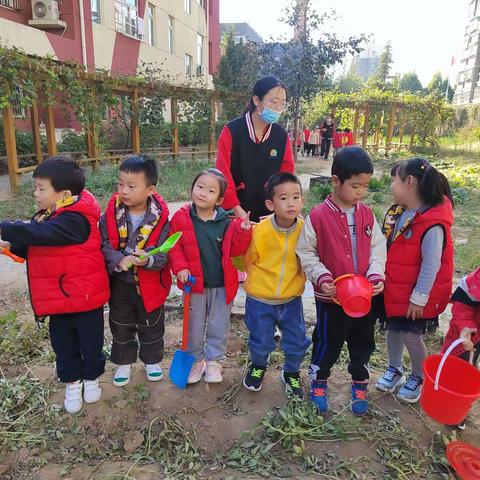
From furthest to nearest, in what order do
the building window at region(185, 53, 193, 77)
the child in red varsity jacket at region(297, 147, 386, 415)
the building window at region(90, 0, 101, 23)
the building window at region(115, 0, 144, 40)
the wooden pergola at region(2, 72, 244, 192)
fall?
1. the building window at region(185, 53, 193, 77)
2. the building window at region(115, 0, 144, 40)
3. the building window at region(90, 0, 101, 23)
4. the wooden pergola at region(2, 72, 244, 192)
5. the child in red varsity jacket at region(297, 147, 386, 415)

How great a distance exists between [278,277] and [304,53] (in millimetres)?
9271

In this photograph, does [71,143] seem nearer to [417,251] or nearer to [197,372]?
[197,372]

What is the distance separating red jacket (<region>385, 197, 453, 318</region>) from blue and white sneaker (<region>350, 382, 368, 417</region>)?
431 mm

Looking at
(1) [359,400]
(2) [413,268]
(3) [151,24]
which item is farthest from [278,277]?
(3) [151,24]

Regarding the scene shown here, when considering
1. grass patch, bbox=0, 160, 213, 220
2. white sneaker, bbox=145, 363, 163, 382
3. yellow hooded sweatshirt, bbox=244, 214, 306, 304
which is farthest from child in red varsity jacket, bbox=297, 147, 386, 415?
grass patch, bbox=0, 160, 213, 220

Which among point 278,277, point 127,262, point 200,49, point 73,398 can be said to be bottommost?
point 73,398

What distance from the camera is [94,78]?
9148 mm

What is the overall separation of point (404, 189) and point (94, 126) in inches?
337

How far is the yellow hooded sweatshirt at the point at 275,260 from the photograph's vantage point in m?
2.32

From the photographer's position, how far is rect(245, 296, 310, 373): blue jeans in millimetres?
2393

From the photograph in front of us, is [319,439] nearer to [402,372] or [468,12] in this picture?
[402,372]

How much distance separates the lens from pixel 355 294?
1.90 meters

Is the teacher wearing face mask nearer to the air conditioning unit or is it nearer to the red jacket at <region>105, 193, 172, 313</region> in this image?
the red jacket at <region>105, 193, 172, 313</region>

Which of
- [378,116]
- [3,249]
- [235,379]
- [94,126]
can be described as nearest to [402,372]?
[235,379]
